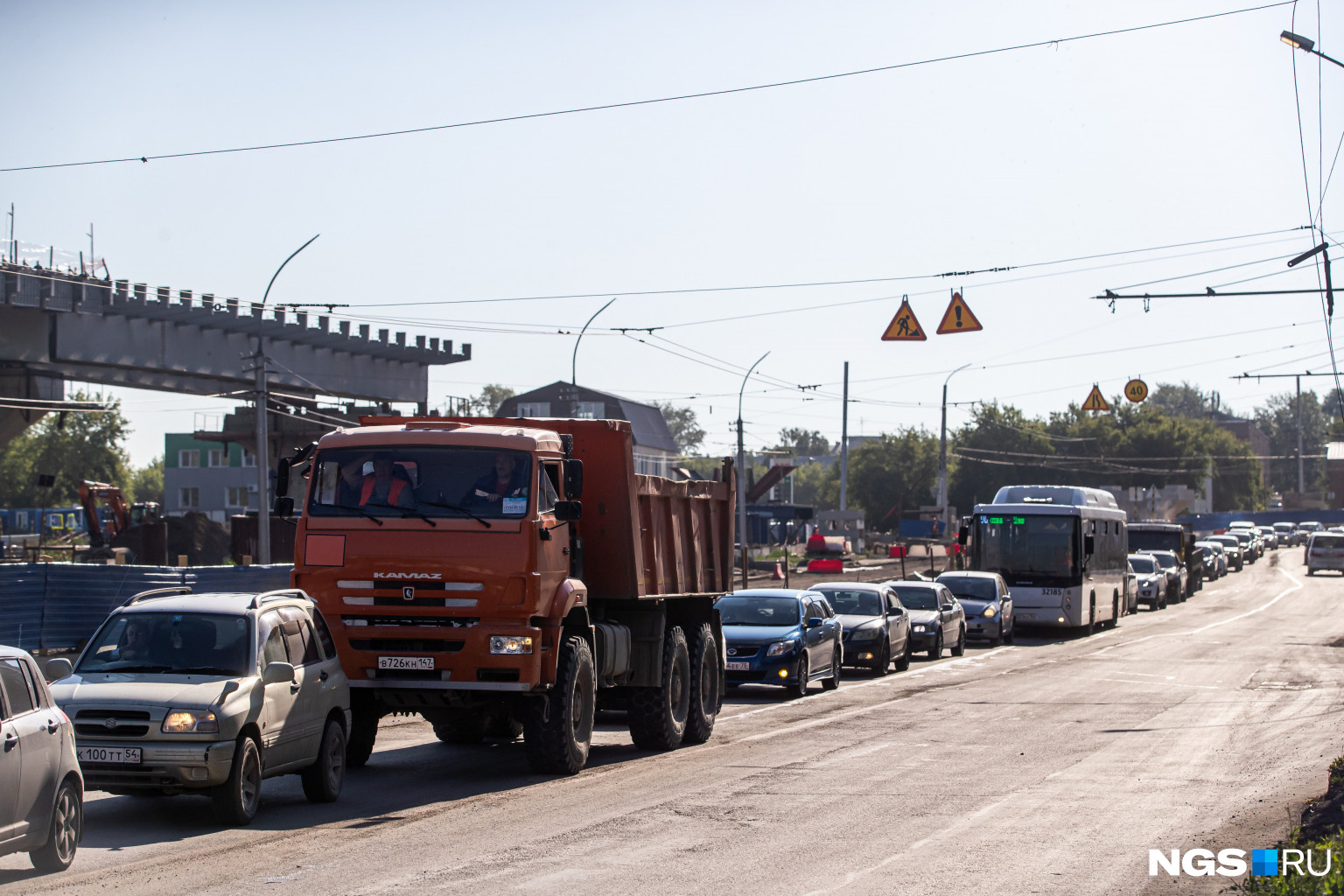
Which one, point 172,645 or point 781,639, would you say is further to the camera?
point 781,639

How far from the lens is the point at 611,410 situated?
9681 centimetres

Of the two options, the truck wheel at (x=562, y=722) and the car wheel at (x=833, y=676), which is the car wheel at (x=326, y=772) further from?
the car wheel at (x=833, y=676)

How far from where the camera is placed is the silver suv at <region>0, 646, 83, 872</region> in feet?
25.4

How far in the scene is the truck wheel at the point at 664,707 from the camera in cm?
1501

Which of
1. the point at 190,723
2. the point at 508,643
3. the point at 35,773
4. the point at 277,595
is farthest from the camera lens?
the point at 508,643

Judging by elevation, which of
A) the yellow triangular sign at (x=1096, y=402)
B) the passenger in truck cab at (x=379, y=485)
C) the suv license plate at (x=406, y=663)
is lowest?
the suv license plate at (x=406, y=663)

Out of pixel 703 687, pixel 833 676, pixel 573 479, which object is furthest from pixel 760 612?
pixel 573 479

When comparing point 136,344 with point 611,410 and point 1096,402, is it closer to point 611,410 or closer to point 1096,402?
point 1096,402

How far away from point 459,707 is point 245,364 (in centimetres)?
3296

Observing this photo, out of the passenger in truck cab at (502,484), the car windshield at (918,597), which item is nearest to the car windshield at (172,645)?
the passenger in truck cab at (502,484)

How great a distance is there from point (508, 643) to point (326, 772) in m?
1.82

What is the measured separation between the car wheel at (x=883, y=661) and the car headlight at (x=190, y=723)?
16.7 metres

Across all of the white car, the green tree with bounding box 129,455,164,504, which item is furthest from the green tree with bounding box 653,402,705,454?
the white car

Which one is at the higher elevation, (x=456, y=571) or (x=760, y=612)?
(x=456, y=571)
